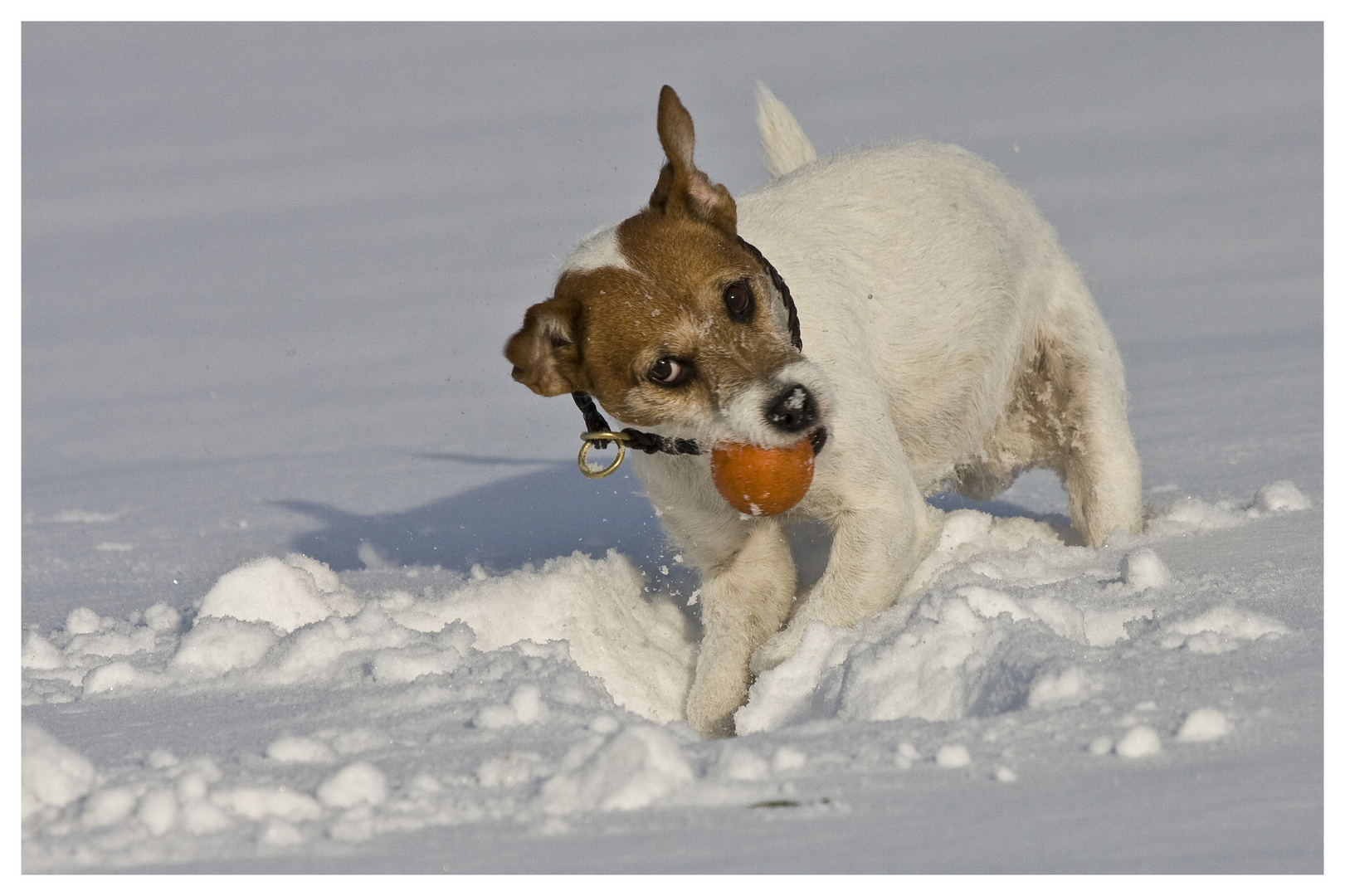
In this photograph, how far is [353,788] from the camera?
8.11 feet

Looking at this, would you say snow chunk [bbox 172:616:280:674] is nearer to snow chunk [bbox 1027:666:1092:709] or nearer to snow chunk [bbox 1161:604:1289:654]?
snow chunk [bbox 1027:666:1092:709]

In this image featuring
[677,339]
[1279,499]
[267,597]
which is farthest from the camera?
[1279,499]

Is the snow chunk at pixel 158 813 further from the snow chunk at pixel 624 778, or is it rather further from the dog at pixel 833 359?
the dog at pixel 833 359

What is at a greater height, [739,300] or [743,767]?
[739,300]

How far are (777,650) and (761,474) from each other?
50 cm

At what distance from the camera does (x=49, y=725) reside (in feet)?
10.2

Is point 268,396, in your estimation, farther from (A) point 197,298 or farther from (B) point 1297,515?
(B) point 1297,515

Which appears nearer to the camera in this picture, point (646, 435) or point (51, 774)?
point (51, 774)

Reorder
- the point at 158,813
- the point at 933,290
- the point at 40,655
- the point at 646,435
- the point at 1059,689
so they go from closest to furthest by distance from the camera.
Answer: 1. the point at 158,813
2. the point at 1059,689
3. the point at 646,435
4. the point at 40,655
5. the point at 933,290

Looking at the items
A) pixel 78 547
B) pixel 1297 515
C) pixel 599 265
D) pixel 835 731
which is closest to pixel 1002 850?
pixel 835 731

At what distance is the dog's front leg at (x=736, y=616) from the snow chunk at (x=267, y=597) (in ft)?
3.31

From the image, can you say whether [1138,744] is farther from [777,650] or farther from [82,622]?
[82,622]

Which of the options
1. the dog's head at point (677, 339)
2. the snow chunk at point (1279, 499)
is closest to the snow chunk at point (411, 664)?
the dog's head at point (677, 339)

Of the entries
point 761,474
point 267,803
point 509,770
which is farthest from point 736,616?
point 267,803
